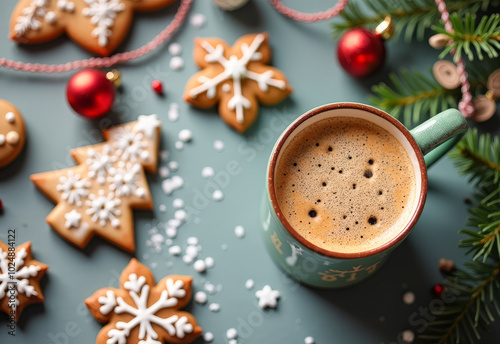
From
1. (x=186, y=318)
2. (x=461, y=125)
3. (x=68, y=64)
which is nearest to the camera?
(x=461, y=125)

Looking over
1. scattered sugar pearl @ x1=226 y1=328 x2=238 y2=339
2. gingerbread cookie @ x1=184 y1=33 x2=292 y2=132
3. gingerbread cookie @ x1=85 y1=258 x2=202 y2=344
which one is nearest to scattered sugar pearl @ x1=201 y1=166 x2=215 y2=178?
gingerbread cookie @ x1=184 y1=33 x2=292 y2=132

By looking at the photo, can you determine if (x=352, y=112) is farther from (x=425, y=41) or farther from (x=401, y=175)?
(x=425, y=41)

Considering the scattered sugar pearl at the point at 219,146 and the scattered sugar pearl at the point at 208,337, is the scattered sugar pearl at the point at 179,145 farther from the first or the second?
the scattered sugar pearl at the point at 208,337

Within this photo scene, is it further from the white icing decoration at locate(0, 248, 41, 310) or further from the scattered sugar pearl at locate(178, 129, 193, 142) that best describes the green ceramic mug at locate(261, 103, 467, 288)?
the white icing decoration at locate(0, 248, 41, 310)

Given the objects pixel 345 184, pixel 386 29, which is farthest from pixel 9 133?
pixel 386 29

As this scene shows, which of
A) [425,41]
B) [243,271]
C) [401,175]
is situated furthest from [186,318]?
[425,41]

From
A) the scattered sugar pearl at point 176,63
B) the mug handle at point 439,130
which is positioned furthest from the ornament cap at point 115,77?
the mug handle at point 439,130

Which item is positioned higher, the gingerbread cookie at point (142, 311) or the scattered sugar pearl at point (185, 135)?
the scattered sugar pearl at point (185, 135)
